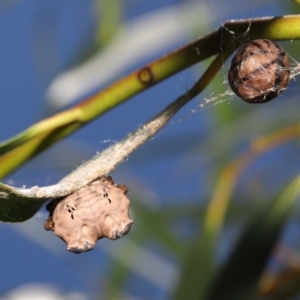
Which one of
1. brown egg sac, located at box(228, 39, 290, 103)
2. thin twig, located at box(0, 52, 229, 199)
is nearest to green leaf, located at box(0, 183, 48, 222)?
thin twig, located at box(0, 52, 229, 199)

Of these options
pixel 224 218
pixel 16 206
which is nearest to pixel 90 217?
pixel 16 206

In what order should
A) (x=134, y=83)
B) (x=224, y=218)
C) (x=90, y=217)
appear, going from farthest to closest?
(x=224, y=218) < (x=134, y=83) < (x=90, y=217)

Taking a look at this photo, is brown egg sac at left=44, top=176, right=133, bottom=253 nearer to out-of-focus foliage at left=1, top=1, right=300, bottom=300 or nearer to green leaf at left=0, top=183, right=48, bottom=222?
green leaf at left=0, top=183, right=48, bottom=222

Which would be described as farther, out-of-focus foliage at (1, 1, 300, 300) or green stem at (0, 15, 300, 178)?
out-of-focus foliage at (1, 1, 300, 300)

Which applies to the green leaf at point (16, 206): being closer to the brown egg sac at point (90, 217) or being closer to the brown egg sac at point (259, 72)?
the brown egg sac at point (90, 217)

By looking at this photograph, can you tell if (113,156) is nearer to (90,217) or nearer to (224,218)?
(90,217)

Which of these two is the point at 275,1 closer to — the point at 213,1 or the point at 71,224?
the point at 213,1
